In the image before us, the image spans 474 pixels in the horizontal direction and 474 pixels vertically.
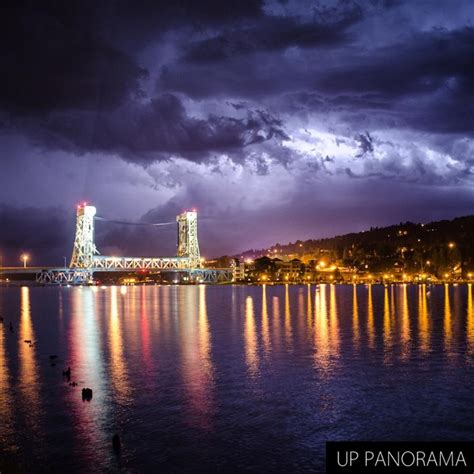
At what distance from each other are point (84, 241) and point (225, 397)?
132 meters

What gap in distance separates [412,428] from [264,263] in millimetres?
167108

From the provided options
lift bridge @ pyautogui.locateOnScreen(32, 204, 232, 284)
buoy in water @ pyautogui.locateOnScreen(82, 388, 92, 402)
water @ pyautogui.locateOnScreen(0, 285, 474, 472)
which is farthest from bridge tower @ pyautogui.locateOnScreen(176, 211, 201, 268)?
buoy in water @ pyautogui.locateOnScreen(82, 388, 92, 402)

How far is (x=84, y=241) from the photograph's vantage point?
478 feet

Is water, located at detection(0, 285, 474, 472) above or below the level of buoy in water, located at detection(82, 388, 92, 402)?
below

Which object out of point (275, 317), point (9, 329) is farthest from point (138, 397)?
point (275, 317)

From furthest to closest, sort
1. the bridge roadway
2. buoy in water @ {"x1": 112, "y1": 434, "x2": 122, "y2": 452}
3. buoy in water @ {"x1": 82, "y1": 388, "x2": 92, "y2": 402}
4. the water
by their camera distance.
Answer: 1. the bridge roadway
2. buoy in water @ {"x1": 82, "y1": 388, "x2": 92, "y2": 402}
3. buoy in water @ {"x1": 112, "y1": 434, "x2": 122, "y2": 452}
4. the water

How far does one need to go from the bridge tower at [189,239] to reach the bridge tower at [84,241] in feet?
92.5

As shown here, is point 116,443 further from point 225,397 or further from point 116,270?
point 116,270

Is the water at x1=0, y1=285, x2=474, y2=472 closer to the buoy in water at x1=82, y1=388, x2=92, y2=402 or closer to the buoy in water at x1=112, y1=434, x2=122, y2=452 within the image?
the buoy in water at x1=112, y1=434, x2=122, y2=452

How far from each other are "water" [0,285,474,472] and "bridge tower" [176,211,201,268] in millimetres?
127146

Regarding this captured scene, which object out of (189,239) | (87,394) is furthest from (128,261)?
(87,394)

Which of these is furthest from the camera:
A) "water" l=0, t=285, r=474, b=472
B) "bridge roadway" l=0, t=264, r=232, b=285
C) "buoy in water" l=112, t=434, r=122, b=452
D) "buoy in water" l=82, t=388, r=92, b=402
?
"bridge roadway" l=0, t=264, r=232, b=285

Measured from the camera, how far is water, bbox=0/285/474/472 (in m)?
14.3

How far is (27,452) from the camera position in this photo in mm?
14227
